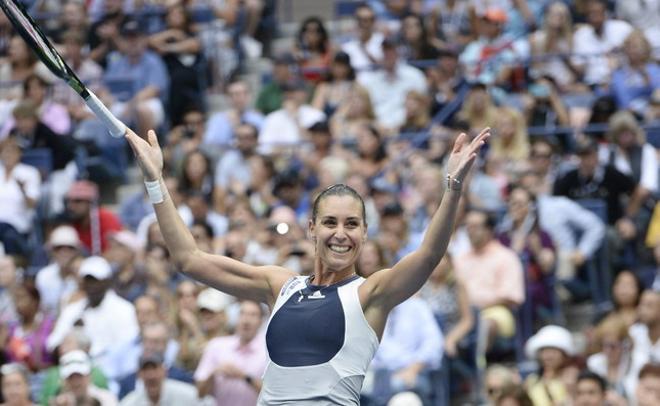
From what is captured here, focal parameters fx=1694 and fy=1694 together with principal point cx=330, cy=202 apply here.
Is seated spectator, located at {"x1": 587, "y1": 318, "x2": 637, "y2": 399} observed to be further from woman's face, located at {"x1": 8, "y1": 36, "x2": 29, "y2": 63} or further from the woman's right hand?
woman's face, located at {"x1": 8, "y1": 36, "x2": 29, "y2": 63}

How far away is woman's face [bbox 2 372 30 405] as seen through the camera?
11.8 metres

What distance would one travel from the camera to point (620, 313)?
1215 centimetres

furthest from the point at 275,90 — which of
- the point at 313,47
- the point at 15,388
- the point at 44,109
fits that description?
the point at 15,388

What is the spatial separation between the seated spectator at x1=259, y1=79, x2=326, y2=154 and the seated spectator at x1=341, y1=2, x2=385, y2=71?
95cm

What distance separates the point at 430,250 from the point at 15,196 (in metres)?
9.29

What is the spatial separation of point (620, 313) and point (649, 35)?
5.13 metres

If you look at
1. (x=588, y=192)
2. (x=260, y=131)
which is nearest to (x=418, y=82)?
(x=260, y=131)

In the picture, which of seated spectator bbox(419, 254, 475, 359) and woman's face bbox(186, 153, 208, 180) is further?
woman's face bbox(186, 153, 208, 180)

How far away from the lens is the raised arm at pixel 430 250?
6.59m

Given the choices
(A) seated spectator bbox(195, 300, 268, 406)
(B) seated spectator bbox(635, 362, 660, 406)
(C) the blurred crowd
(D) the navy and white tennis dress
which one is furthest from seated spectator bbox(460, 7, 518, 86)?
(D) the navy and white tennis dress

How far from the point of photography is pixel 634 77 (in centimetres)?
1521

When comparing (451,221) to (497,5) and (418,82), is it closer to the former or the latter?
(418,82)

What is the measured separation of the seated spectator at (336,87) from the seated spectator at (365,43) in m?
0.61

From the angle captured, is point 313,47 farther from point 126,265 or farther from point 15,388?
point 15,388
